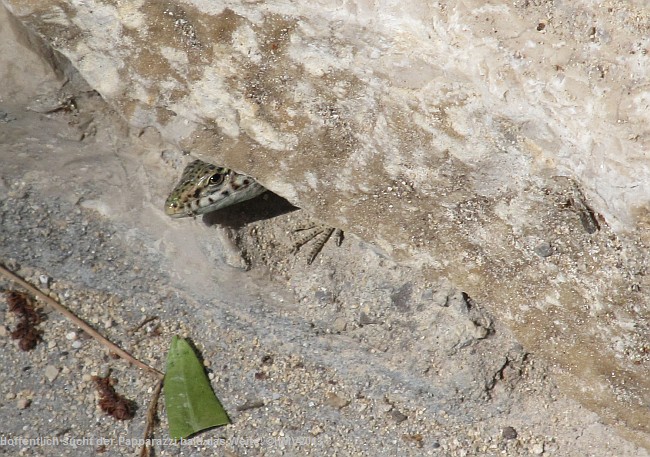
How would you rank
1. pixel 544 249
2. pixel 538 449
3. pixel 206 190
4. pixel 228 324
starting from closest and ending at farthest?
pixel 544 249, pixel 538 449, pixel 206 190, pixel 228 324

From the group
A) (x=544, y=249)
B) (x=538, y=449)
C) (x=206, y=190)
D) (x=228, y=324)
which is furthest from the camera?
(x=228, y=324)

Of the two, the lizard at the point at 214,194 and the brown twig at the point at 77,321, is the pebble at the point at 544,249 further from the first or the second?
the brown twig at the point at 77,321

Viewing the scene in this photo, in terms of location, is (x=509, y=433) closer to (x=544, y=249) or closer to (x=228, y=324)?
(x=544, y=249)

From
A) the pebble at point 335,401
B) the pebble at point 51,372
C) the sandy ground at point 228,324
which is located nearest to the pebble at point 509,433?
the sandy ground at point 228,324

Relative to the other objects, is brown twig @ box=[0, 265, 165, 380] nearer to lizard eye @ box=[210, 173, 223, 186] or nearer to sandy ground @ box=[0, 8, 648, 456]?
sandy ground @ box=[0, 8, 648, 456]

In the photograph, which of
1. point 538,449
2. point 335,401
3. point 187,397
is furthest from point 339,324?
point 538,449

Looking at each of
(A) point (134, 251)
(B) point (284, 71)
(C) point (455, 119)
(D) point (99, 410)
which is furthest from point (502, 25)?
(D) point (99, 410)

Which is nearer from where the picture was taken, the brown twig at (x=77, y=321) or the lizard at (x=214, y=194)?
the lizard at (x=214, y=194)
